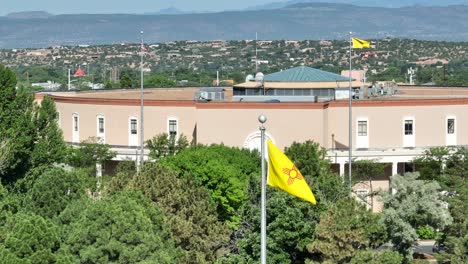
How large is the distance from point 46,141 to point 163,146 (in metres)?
8.18

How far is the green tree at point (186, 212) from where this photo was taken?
50344mm

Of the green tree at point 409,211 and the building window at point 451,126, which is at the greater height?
the building window at point 451,126

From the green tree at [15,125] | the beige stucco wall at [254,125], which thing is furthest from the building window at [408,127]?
the green tree at [15,125]

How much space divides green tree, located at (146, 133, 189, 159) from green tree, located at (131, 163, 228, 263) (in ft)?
73.4

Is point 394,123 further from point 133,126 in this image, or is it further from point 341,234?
point 341,234

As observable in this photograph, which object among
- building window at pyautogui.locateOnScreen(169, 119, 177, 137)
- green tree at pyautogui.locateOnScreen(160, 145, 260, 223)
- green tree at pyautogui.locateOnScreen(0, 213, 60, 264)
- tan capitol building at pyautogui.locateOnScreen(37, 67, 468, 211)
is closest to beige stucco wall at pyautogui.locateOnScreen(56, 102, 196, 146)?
tan capitol building at pyautogui.locateOnScreen(37, 67, 468, 211)

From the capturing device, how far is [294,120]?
7888cm

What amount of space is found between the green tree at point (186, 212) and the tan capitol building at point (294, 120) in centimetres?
2357

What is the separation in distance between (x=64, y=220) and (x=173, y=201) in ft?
18.4

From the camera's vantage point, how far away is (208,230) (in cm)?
5319

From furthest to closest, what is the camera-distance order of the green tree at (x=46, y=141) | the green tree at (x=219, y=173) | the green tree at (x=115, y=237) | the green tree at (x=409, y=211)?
the green tree at (x=46, y=141) < the green tree at (x=219, y=173) < the green tree at (x=409, y=211) < the green tree at (x=115, y=237)

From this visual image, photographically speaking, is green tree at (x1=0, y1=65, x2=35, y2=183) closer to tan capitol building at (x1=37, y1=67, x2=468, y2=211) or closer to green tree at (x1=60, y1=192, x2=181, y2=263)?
tan capitol building at (x1=37, y1=67, x2=468, y2=211)

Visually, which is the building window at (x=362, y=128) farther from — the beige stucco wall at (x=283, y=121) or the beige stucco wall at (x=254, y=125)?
the beige stucco wall at (x=254, y=125)

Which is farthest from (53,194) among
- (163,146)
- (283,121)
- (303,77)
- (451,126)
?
(303,77)
